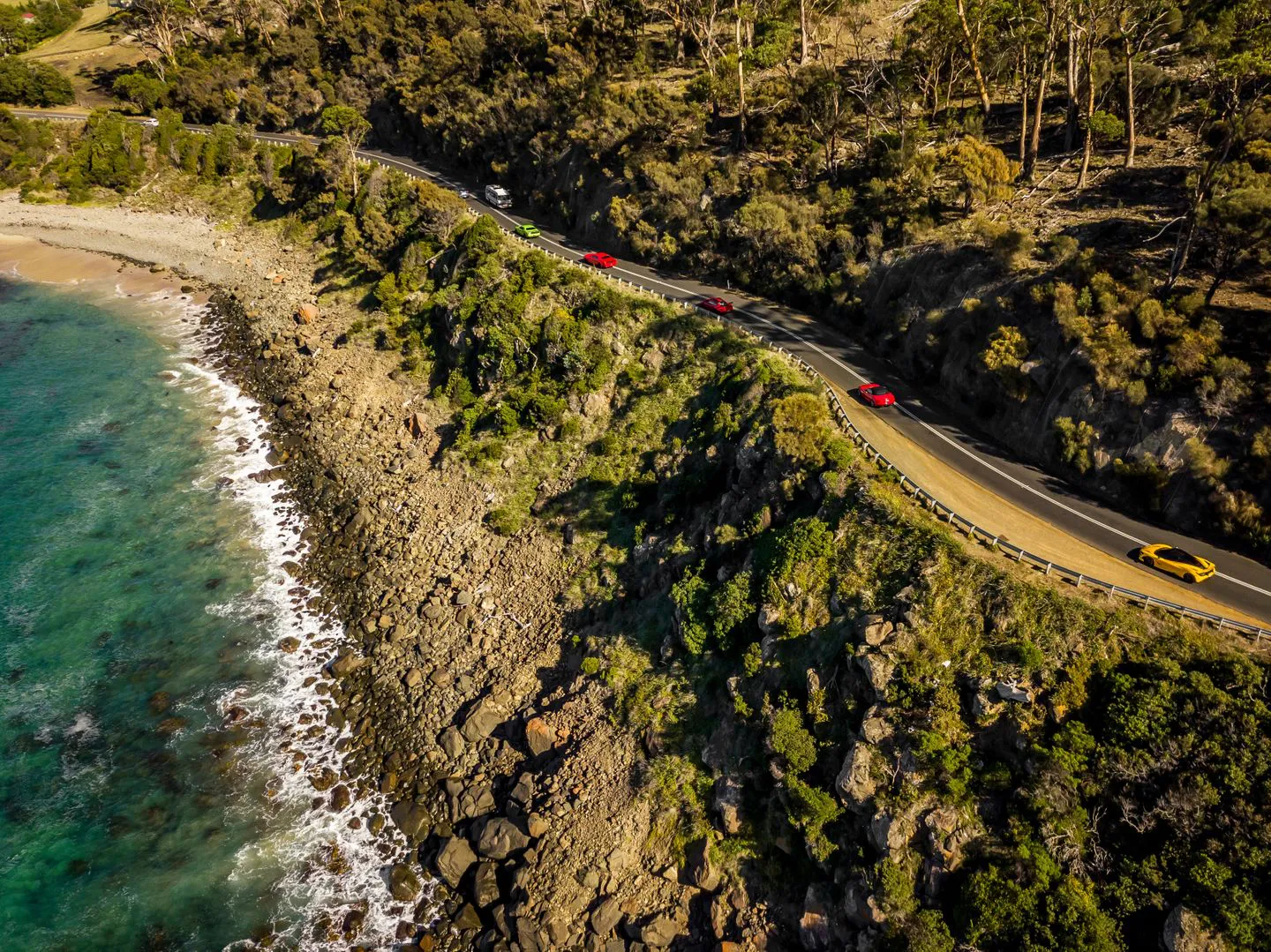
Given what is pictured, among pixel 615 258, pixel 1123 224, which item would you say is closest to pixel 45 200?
pixel 615 258

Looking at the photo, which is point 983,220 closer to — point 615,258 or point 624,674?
point 615,258

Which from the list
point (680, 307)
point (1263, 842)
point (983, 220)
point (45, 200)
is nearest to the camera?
point (1263, 842)

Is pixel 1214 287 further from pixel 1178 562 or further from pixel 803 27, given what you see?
pixel 803 27

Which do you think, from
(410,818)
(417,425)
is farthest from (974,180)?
(410,818)

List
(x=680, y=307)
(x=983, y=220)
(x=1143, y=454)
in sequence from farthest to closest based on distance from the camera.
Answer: (x=680, y=307)
(x=983, y=220)
(x=1143, y=454)

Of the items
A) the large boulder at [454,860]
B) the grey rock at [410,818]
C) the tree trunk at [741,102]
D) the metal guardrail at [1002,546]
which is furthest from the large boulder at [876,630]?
the tree trunk at [741,102]

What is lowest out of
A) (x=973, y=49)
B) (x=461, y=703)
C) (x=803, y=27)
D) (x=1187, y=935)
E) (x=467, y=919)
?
(x=467, y=919)
